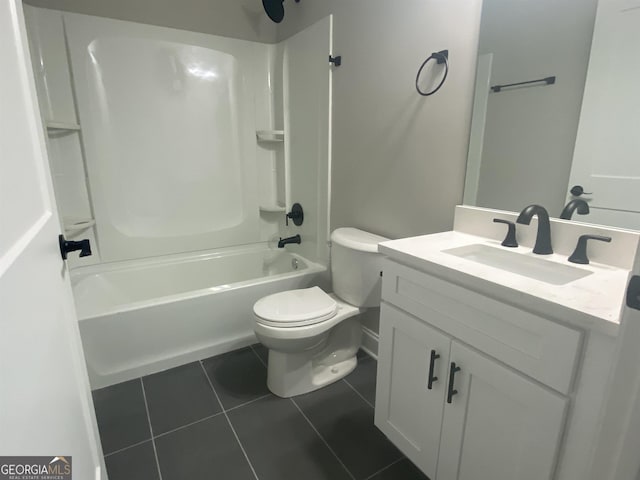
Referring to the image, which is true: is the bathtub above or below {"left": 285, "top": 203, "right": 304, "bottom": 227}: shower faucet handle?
below

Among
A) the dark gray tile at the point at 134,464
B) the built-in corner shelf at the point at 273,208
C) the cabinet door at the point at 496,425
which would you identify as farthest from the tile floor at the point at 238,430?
the built-in corner shelf at the point at 273,208

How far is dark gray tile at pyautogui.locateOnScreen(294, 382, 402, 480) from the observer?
1.39 meters

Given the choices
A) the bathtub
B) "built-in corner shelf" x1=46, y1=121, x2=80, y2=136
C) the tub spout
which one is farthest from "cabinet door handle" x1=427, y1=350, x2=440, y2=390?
"built-in corner shelf" x1=46, y1=121, x2=80, y2=136

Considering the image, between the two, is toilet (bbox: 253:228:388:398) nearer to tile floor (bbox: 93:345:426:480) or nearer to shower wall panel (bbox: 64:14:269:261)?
tile floor (bbox: 93:345:426:480)

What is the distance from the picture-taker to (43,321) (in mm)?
634

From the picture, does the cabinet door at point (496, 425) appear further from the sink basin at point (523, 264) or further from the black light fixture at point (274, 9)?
the black light fixture at point (274, 9)

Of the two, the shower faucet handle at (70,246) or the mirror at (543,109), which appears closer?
the shower faucet handle at (70,246)

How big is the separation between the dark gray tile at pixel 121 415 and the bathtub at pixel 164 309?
7 cm

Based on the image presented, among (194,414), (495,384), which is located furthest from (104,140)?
(495,384)

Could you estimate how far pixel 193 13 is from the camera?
2311 millimetres

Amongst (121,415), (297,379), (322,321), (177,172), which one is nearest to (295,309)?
(322,321)

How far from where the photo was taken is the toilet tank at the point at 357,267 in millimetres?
1734

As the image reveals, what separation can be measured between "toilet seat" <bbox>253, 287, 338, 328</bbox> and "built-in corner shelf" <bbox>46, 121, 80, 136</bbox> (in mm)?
1539

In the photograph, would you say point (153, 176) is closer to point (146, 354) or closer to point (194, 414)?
point (146, 354)
